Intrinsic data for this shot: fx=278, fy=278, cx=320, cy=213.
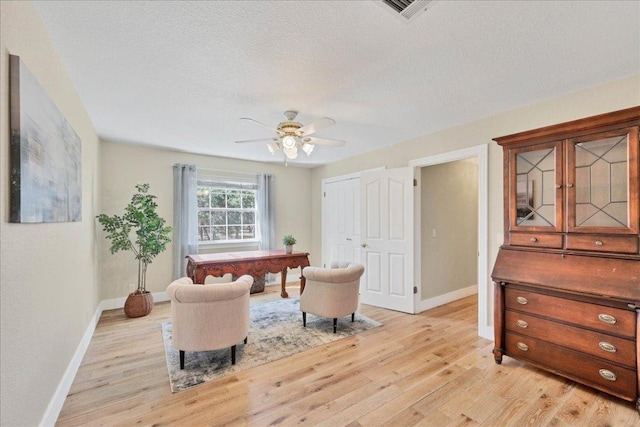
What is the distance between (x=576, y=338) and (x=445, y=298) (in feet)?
7.53

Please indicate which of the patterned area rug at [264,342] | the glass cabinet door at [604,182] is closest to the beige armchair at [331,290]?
the patterned area rug at [264,342]

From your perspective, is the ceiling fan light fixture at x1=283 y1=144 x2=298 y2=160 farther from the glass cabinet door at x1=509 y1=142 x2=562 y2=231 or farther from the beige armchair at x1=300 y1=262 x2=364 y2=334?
the glass cabinet door at x1=509 y1=142 x2=562 y2=231

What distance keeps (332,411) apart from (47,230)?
221 centimetres

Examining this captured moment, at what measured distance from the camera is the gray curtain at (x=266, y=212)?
555cm

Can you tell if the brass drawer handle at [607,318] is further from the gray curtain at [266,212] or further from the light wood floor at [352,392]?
the gray curtain at [266,212]

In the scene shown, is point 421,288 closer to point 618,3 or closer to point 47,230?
point 618,3

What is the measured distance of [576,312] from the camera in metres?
2.15

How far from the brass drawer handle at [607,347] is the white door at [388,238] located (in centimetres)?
203

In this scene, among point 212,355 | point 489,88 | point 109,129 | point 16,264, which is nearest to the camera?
point 16,264

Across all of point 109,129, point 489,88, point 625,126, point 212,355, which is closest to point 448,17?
point 489,88

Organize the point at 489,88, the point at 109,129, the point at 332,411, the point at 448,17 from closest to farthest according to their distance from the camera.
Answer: the point at 448,17, the point at 332,411, the point at 489,88, the point at 109,129

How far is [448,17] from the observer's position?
1.59 metres

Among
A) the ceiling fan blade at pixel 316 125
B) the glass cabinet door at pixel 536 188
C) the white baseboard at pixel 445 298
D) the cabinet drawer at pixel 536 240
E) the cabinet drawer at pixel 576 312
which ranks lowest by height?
the white baseboard at pixel 445 298

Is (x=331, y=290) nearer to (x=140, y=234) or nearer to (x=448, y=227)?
(x=448, y=227)
